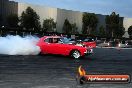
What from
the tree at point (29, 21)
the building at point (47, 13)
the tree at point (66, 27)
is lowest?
the tree at point (66, 27)

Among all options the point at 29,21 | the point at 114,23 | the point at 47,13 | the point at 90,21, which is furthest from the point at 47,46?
the point at 47,13

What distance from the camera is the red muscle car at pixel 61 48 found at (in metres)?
24.4

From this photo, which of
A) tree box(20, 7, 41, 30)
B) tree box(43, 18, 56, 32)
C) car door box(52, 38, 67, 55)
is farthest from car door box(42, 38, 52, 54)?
tree box(43, 18, 56, 32)

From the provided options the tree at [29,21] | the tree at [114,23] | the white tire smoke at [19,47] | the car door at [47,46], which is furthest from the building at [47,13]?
the car door at [47,46]

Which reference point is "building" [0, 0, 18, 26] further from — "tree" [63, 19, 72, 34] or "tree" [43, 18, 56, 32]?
"tree" [63, 19, 72, 34]

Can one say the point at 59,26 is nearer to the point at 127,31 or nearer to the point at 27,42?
the point at 127,31

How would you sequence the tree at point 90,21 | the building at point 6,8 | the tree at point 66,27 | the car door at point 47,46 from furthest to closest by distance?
the tree at point 66,27 < the tree at point 90,21 < the building at point 6,8 < the car door at point 47,46

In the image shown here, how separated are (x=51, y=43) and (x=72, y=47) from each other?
1528 millimetres

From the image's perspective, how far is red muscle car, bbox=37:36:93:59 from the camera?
24.4 metres

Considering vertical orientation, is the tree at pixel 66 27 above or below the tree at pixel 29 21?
below

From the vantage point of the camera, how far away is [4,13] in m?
117

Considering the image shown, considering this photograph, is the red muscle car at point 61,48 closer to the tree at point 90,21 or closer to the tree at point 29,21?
the tree at point 29,21

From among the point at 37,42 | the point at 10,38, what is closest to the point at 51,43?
the point at 37,42

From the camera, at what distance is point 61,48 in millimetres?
24594
